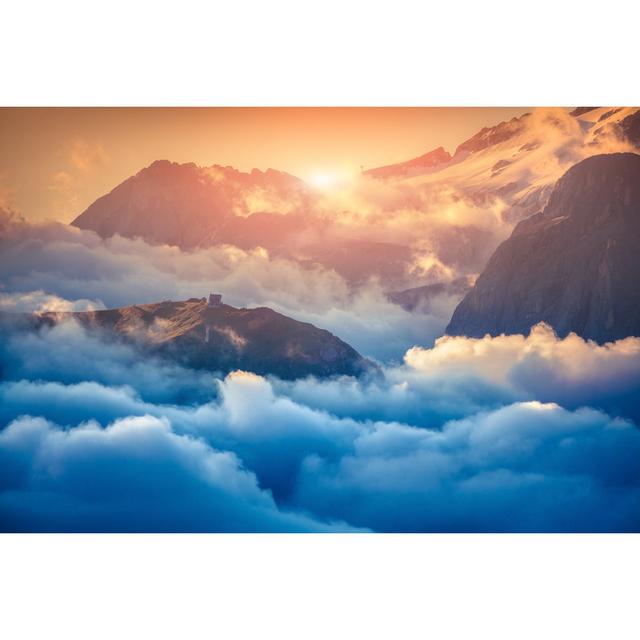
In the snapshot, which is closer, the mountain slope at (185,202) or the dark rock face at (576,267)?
the dark rock face at (576,267)

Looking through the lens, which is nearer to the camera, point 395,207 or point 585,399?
point 585,399

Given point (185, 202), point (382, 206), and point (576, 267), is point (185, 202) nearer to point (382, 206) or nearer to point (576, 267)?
point (382, 206)

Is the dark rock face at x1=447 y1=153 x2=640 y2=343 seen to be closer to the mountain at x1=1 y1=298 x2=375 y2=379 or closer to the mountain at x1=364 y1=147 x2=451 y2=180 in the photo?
the mountain at x1=364 y1=147 x2=451 y2=180

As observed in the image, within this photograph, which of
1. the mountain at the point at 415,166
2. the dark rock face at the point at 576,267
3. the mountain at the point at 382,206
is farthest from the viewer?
the mountain at the point at 415,166

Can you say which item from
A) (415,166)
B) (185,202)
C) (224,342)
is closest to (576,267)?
(415,166)

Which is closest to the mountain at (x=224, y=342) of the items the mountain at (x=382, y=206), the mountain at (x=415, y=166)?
the mountain at (x=382, y=206)

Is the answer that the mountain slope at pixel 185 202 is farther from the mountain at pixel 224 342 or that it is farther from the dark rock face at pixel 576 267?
the dark rock face at pixel 576 267

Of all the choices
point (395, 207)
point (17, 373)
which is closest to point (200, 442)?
point (17, 373)

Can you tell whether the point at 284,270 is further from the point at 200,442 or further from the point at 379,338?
the point at 200,442
